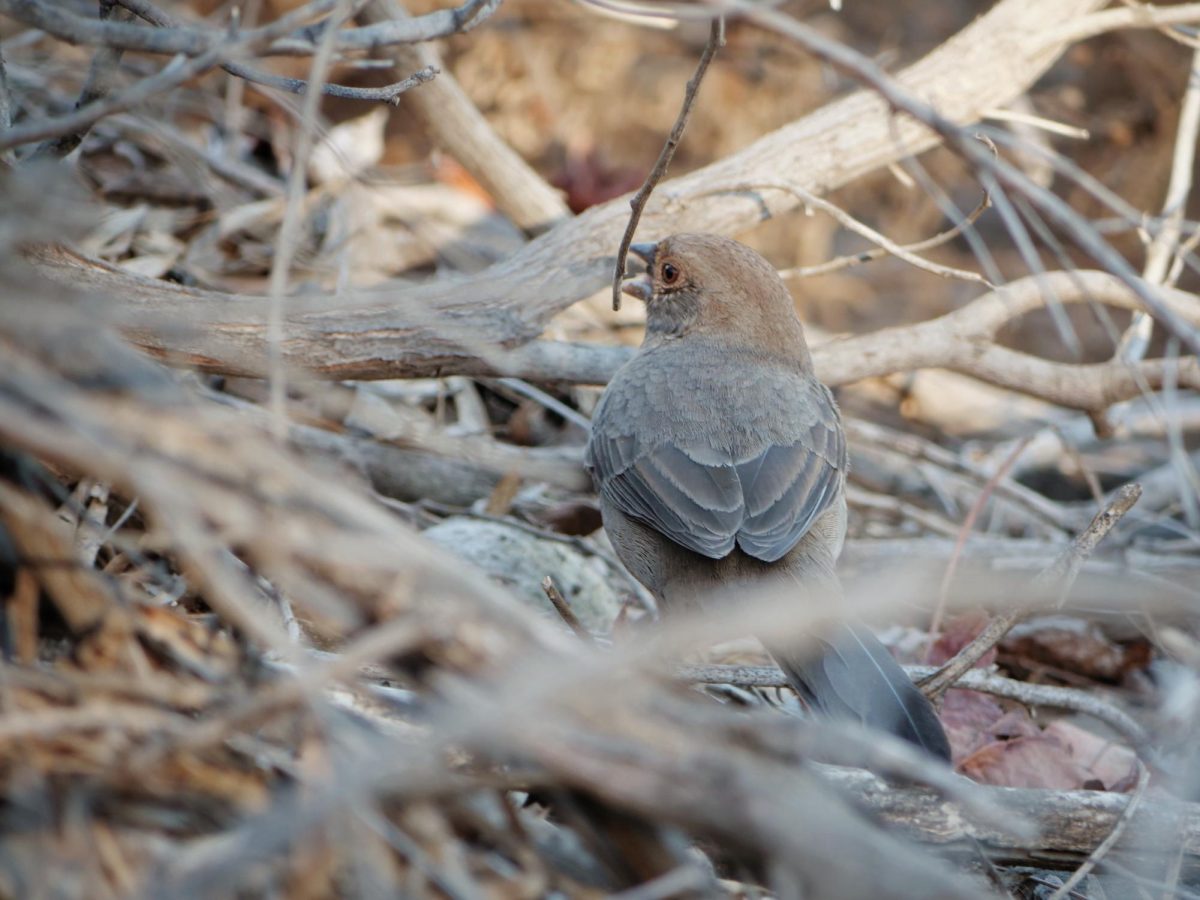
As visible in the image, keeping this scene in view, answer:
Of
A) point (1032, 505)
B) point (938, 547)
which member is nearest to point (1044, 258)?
point (1032, 505)

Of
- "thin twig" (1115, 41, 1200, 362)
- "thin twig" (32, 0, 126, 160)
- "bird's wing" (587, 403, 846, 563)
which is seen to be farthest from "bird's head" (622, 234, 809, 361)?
"thin twig" (32, 0, 126, 160)

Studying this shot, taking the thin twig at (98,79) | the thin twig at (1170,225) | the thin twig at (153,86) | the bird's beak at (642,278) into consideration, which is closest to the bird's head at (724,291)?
the bird's beak at (642,278)

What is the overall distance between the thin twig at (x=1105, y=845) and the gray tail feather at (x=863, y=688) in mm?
365

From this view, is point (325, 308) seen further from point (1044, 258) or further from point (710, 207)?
point (1044, 258)

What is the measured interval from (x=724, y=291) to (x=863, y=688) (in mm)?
1991

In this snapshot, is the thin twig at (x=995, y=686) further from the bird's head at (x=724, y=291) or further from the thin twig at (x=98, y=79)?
the thin twig at (x=98, y=79)

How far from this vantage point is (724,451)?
3.98 m

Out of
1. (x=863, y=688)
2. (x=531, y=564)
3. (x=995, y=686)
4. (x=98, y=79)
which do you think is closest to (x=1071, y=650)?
(x=995, y=686)

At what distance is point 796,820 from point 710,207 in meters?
3.41

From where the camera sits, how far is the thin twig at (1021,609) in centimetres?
300

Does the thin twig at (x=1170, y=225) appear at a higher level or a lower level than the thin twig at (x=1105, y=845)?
higher

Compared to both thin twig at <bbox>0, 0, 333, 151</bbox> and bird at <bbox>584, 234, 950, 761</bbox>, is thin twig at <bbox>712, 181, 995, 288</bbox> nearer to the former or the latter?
bird at <bbox>584, 234, 950, 761</bbox>

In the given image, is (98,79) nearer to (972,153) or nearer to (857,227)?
(972,153)

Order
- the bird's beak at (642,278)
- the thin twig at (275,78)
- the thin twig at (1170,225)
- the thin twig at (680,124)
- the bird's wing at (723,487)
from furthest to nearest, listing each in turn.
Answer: the thin twig at (1170,225)
the bird's beak at (642,278)
the bird's wing at (723,487)
the thin twig at (275,78)
the thin twig at (680,124)
